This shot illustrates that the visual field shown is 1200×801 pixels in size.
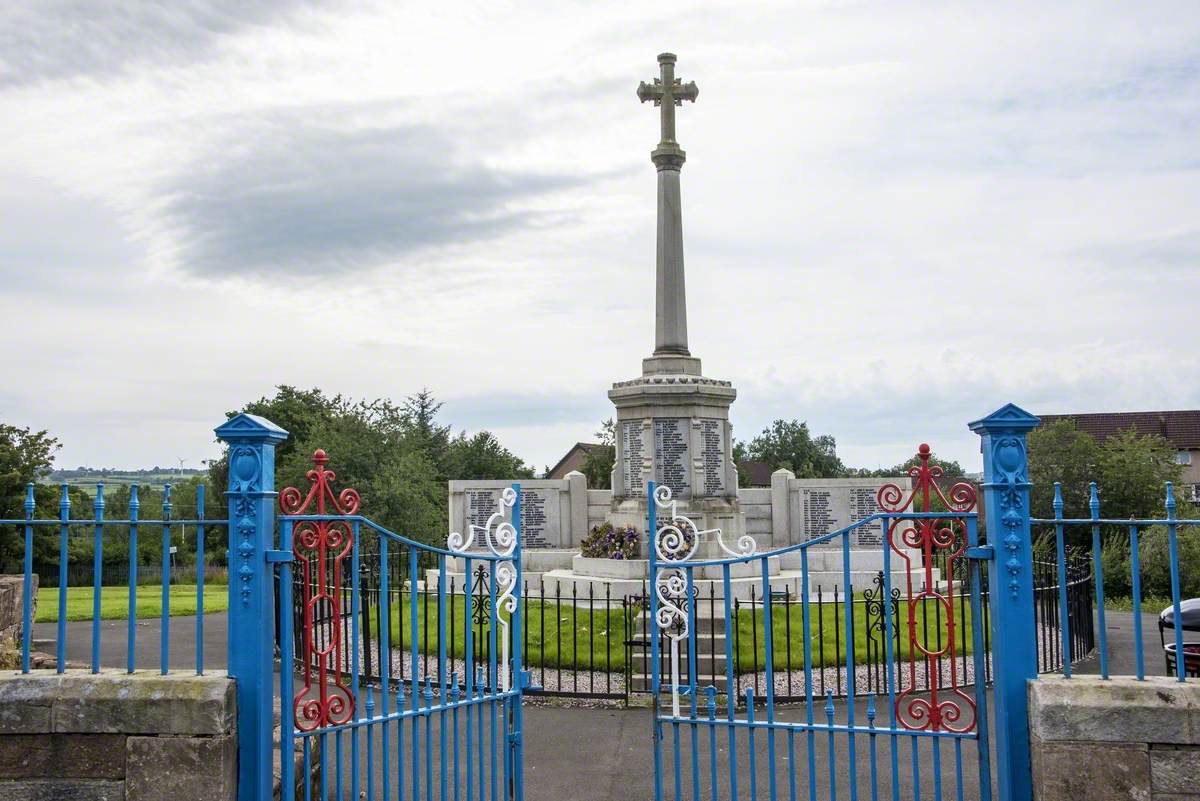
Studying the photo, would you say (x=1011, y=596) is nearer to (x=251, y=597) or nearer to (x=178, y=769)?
(x=251, y=597)

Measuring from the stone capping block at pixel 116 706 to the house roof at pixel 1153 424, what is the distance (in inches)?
1885

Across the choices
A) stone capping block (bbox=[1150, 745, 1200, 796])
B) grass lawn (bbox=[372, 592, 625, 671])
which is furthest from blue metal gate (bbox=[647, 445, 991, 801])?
grass lawn (bbox=[372, 592, 625, 671])

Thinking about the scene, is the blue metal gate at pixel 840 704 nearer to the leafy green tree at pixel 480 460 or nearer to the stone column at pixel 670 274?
the stone column at pixel 670 274

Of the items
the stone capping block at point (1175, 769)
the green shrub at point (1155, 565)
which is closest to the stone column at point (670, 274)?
the green shrub at point (1155, 565)

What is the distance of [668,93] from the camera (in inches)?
669

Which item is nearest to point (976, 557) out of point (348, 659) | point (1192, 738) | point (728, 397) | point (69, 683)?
point (1192, 738)

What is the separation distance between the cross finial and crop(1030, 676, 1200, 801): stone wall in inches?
525

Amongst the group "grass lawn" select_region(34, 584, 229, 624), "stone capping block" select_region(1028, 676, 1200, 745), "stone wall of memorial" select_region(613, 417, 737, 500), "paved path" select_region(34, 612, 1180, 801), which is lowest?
"paved path" select_region(34, 612, 1180, 801)

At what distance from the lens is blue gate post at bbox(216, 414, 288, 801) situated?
497 centimetres

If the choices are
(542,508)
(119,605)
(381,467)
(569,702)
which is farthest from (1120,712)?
(381,467)

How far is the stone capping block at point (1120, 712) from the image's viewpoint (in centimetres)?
480

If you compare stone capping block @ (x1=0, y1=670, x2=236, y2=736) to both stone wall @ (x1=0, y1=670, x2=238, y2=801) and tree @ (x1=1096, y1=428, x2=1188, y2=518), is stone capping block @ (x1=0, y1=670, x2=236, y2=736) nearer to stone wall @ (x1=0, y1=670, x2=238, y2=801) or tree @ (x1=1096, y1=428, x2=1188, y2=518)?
stone wall @ (x1=0, y1=670, x2=238, y2=801)

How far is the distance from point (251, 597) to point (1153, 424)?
173 ft

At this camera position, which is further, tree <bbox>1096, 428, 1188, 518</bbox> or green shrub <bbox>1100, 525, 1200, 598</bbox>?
tree <bbox>1096, 428, 1188, 518</bbox>
